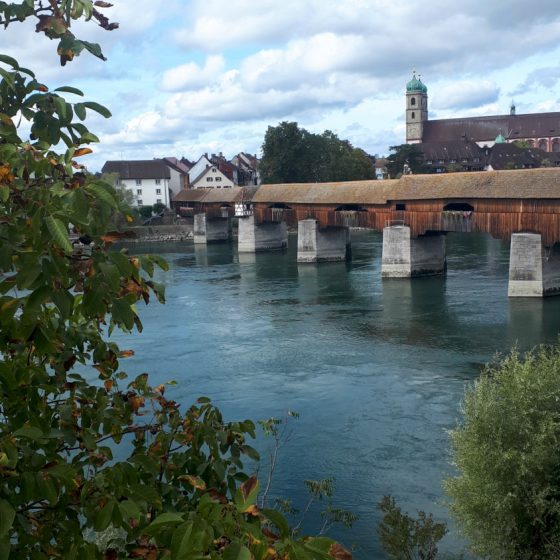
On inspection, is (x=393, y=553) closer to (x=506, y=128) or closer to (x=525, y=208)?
(x=525, y=208)

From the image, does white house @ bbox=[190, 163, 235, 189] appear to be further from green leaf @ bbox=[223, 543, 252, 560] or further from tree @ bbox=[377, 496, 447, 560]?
green leaf @ bbox=[223, 543, 252, 560]

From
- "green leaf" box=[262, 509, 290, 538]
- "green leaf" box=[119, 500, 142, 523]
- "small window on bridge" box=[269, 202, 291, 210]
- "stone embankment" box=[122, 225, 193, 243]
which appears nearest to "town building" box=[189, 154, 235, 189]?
"stone embankment" box=[122, 225, 193, 243]

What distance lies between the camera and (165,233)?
62.7 m

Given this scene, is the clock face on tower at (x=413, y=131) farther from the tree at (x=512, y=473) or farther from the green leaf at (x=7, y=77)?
the green leaf at (x=7, y=77)

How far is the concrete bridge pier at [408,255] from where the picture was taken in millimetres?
34938

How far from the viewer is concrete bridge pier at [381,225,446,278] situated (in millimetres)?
34938

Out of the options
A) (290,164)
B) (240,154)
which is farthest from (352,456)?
(240,154)

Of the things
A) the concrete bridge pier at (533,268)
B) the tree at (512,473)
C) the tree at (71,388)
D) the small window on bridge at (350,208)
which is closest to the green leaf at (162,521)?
the tree at (71,388)

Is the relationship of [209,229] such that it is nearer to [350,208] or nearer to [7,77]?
[350,208]

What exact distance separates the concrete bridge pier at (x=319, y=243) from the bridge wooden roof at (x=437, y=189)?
166 centimetres

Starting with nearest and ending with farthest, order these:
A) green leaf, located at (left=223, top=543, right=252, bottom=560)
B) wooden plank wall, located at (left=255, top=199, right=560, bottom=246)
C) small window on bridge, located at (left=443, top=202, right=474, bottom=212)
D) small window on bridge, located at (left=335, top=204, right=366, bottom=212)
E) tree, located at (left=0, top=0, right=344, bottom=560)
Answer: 1. green leaf, located at (left=223, top=543, right=252, bottom=560)
2. tree, located at (left=0, top=0, right=344, bottom=560)
3. wooden plank wall, located at (left=255, top=199, right=560, bottom=246)
4. small window on bridge, located at (left=443, top=202, right=474, bottom=212)
5. small window on bridge, located at (left=335, top=204, right=366, bottom=212)

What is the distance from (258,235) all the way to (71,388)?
154 feet

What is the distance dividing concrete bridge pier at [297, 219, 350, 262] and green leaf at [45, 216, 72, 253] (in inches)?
1604

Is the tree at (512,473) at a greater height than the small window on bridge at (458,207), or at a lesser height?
lesser
